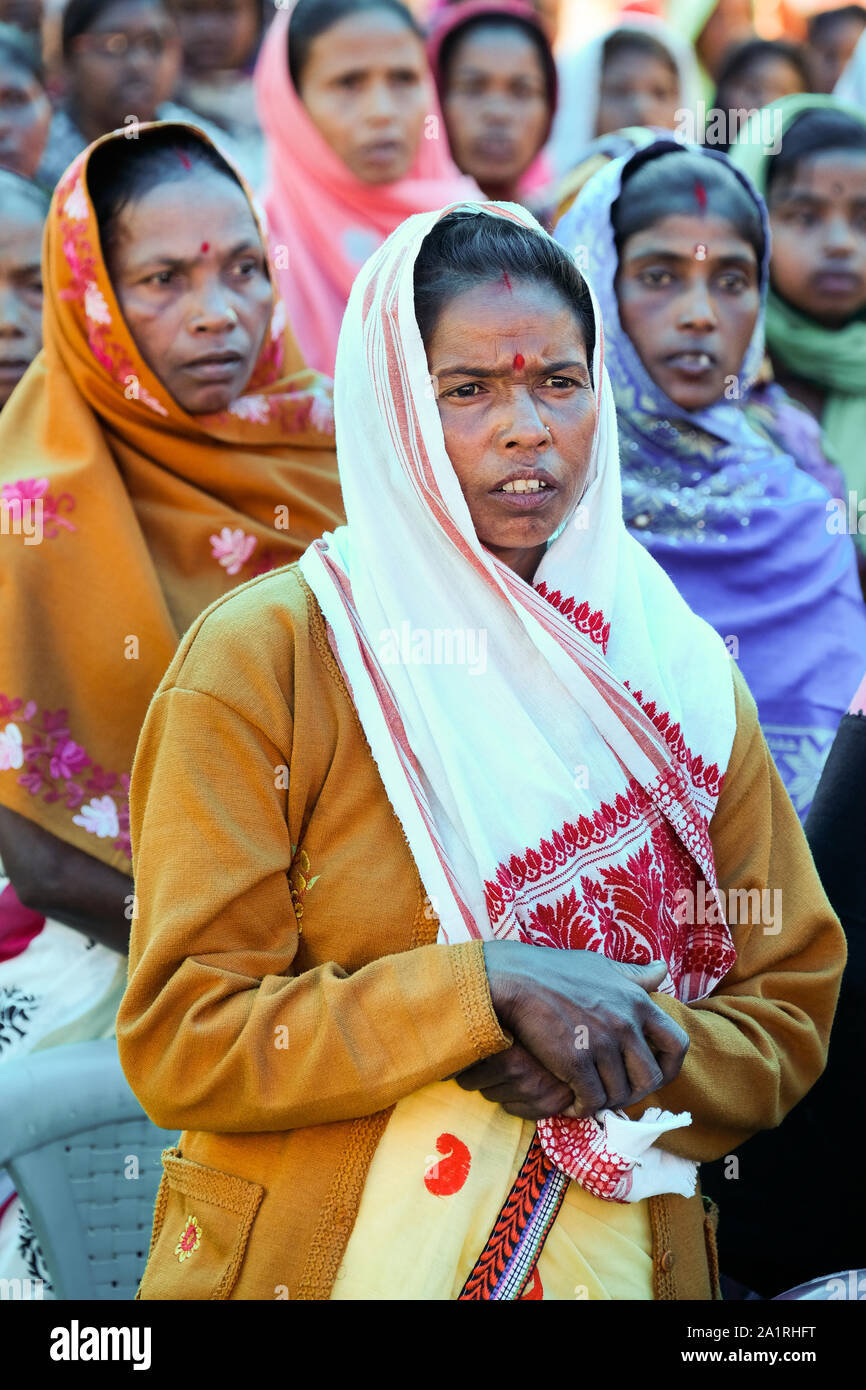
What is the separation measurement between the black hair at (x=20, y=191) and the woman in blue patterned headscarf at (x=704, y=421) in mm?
1206

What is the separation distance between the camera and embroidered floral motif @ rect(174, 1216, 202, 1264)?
178 cm

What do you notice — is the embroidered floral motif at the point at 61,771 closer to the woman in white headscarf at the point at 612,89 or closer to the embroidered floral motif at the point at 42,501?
the embroidered floral motif at the point at 42,501

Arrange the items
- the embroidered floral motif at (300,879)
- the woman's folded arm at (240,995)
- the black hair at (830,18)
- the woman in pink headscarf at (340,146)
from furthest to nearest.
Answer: the black hair at (830,18) < the woman in pink headscarf at (340,146) < the embroidered floral motif at (300,879) < the woman's folded arm at (240,995)

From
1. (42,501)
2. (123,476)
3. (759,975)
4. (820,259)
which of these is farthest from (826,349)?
(759,975)

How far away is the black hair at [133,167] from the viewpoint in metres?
3.00

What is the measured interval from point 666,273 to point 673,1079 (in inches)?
78.9

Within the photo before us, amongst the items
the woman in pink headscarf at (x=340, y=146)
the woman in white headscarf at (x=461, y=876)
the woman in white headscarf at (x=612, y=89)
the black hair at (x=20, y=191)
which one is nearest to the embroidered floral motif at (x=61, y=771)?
the woman in white headscarf at (x=461, y=876)

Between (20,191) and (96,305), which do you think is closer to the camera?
(96,305)

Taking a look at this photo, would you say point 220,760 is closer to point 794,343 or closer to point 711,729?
point 711,729

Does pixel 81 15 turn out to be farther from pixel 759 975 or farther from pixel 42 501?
pixel 759 975

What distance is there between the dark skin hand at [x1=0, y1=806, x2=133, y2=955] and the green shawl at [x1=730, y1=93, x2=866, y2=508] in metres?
2.42

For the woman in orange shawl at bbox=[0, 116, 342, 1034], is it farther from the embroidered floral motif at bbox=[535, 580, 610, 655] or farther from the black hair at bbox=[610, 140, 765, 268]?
the embroidered floral motif at bbox=[535, 580, 610, 655]

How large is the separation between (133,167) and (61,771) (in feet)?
4.11

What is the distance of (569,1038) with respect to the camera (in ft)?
5.60
